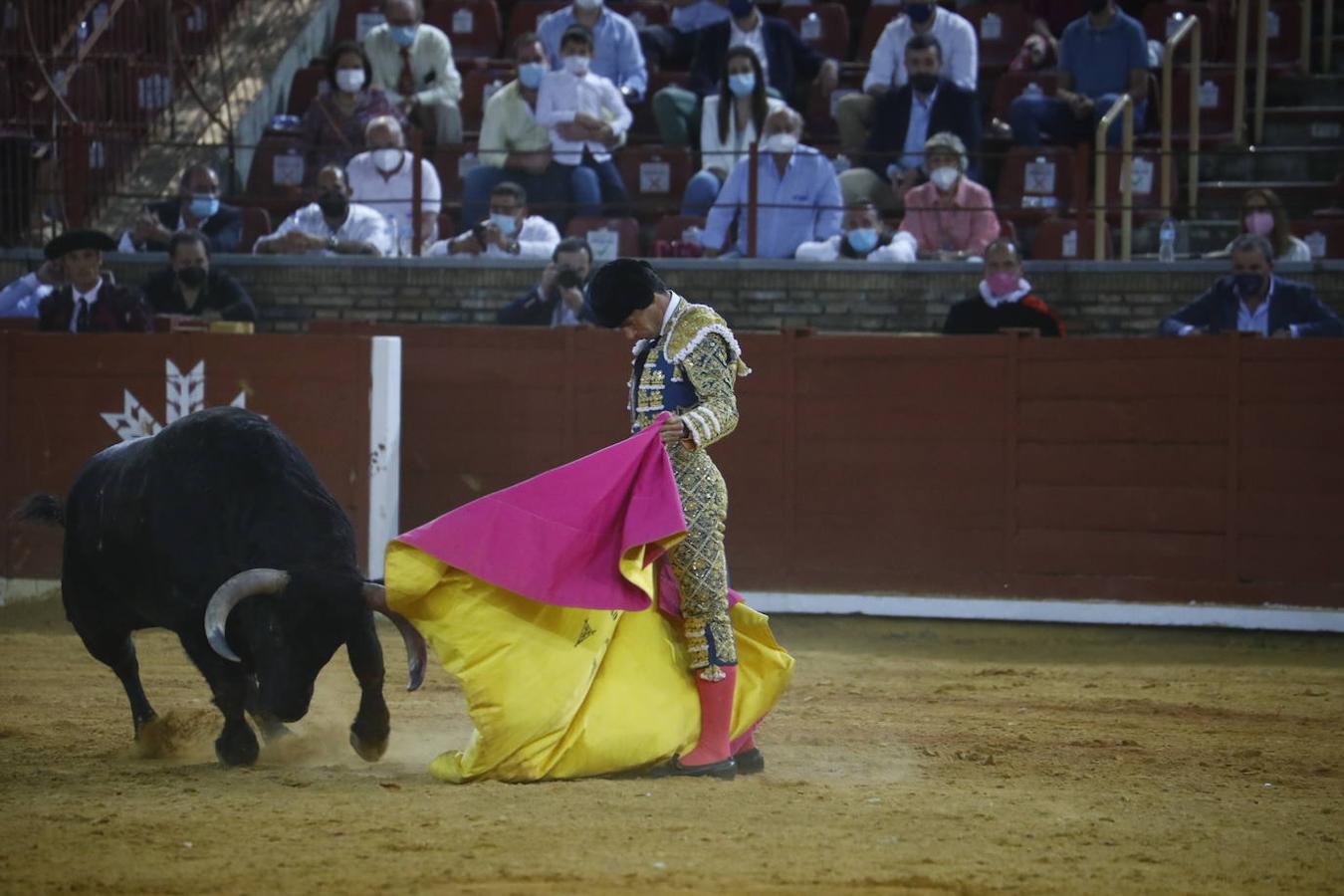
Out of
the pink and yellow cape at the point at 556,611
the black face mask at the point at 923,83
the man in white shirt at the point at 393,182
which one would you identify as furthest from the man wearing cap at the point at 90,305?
the pink and yellow cape at the point at 556,611

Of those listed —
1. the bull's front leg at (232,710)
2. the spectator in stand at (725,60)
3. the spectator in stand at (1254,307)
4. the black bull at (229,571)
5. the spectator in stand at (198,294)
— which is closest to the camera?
the black bull at (229,571)

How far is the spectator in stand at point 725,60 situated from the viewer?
1097 centimetres

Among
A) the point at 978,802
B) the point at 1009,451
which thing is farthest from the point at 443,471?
the point at 978,802

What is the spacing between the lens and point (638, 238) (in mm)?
10570

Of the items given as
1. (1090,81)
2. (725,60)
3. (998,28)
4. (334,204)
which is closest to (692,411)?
(334,204)

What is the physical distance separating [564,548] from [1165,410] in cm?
447

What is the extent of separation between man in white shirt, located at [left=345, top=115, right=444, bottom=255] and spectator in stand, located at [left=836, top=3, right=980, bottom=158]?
2.38 m

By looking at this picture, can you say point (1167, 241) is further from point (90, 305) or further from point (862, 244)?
point (90, 305)

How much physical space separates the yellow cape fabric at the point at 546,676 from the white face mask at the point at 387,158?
19.3ft

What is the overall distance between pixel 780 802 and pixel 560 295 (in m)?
5.20

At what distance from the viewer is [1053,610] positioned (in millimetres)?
8711

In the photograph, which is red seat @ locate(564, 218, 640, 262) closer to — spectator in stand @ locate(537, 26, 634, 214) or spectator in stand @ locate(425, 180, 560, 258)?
spectator in stand @ locate(425, 180, 560, 258)

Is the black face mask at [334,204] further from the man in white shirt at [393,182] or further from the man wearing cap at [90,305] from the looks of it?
the man wearing cap at [90,305]

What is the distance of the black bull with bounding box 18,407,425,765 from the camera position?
4.91 metres
